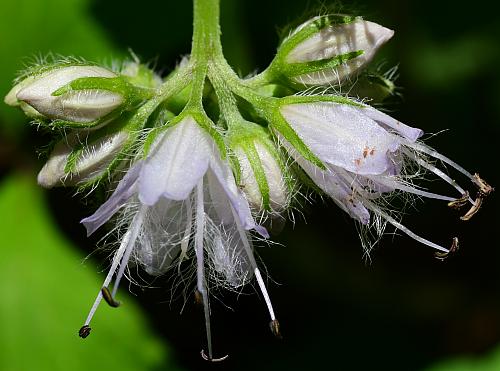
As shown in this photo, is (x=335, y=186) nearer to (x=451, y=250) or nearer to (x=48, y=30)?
(x=451, y=250)

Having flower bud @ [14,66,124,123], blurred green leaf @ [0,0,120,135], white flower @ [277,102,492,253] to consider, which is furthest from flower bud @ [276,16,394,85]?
blurred green leaf @ [0,0,120,135]

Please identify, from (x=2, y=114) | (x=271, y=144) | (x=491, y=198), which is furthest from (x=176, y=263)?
(x=491, y=198)

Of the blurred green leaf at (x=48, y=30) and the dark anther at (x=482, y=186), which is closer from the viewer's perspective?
the dark anther at (x=482, y=186)

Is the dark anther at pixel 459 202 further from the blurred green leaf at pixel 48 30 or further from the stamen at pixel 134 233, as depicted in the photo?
the blurred green leaf at pixel 48 30

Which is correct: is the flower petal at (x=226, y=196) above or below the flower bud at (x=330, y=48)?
below

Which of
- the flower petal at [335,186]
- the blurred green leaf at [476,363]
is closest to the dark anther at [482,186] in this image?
the flower petal at [335,186]

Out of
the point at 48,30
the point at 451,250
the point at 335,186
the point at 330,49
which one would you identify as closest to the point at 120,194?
the point at 335,186

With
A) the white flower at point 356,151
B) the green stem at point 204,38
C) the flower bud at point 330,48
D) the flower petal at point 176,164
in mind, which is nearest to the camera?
the flower petal at point 176,164
